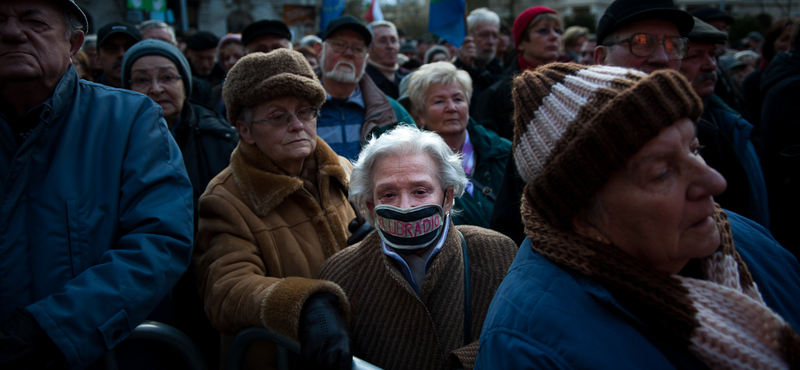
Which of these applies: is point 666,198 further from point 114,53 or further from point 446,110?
point 114,53

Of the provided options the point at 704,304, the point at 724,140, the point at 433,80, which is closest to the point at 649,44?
the point at 724,140

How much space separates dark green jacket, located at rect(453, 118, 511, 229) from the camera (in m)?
3.13

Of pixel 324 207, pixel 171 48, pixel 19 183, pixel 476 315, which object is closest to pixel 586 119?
Result: pixel 476 315

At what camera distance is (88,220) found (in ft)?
5.81

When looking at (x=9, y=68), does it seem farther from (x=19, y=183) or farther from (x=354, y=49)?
(x=354, y=49)

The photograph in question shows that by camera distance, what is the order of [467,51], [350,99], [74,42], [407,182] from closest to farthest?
[74,42] < [407,182] < [350,99] < [467,51]

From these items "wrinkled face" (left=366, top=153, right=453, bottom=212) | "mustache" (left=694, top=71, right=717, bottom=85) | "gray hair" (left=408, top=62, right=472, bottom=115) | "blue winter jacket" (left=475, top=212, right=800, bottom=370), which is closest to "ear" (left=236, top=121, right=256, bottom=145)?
"wrinkled face" (left=366, top=153, right=453, bottom=212)

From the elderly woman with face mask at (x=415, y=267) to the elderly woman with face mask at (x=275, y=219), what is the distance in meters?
0.18

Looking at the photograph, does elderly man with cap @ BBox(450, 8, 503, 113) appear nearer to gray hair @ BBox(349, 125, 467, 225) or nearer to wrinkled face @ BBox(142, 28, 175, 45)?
wrinkled face @ BBox(142, 28, 175, 45)

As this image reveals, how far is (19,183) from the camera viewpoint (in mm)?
1711

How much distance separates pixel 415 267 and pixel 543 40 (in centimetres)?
324

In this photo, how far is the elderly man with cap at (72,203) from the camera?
5.18ft

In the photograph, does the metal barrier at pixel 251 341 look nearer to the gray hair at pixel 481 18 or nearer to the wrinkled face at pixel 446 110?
the wrinkled face at pixel 446 110

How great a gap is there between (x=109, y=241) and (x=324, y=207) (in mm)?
1054
